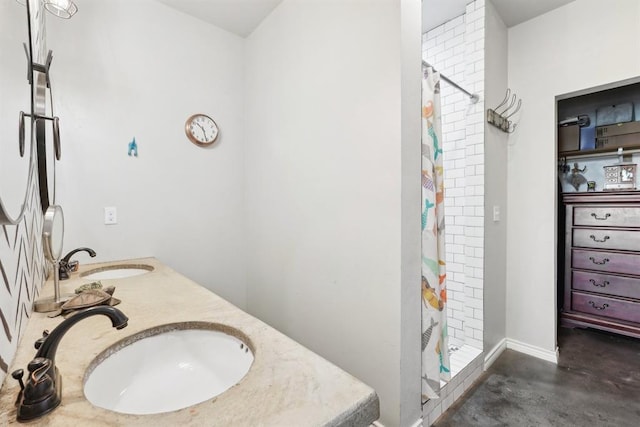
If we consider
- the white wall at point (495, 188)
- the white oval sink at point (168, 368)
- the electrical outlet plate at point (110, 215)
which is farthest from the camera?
the white wall at point (495, 188)

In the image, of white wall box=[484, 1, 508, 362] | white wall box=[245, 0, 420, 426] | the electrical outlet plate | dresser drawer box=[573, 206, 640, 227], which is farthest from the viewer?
dresser drawer box=[573, 206, 640, 227]

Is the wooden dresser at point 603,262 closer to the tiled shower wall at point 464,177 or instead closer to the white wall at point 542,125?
the white wall at point 542,125

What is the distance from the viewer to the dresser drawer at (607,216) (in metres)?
2.33

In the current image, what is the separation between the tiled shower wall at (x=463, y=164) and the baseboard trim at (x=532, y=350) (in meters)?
0.52

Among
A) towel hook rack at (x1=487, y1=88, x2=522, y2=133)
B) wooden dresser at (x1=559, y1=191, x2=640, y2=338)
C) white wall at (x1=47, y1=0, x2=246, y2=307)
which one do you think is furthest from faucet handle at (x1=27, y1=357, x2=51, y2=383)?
wooden dresser at (x1=559, y1=191, x2=640, y2=338)

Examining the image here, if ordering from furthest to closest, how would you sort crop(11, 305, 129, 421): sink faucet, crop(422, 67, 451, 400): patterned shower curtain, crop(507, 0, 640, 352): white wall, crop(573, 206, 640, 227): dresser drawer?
crop(573, 206, 640, 227): dresser drawer
crop(507, 0, 640, 352): white wall
crop(422, 67, 451, 400): patterned shower curtain
crop(11, 305, 129, 421): sink faucet

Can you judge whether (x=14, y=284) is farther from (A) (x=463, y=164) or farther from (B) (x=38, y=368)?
(A) (x=463, y=164)

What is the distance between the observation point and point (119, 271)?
1.82 metres

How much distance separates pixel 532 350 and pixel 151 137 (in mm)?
3436

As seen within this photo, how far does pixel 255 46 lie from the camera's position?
2381 mm

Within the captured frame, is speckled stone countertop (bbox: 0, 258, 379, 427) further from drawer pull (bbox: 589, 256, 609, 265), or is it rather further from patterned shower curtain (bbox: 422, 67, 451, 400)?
drawer pull (bbox: 589, 256, 609, 265)

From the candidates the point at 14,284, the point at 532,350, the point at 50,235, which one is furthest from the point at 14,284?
the point at 532,350

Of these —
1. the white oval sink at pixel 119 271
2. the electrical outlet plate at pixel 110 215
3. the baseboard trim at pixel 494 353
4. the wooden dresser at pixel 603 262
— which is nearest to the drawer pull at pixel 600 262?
the wooden dresser at pixel 603 262

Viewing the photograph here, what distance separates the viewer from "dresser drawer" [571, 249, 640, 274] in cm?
234
